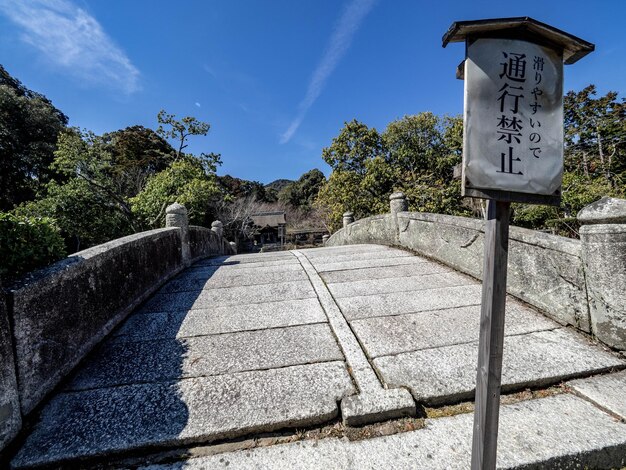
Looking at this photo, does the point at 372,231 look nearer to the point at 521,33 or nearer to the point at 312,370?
the point at 312,370

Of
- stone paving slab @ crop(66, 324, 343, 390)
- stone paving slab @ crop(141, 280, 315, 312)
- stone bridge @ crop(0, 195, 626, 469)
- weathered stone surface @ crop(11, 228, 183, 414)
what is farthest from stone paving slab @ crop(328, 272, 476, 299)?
weathered stone surface @ crop(11, 228, 183, 414)

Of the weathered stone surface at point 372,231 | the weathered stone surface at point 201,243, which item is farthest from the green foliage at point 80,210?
the weathered stone surface at point 372,231

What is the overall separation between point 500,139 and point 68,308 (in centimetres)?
317

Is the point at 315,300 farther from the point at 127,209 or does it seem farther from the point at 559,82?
the point at 127,209

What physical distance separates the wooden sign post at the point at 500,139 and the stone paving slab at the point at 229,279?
3.36m

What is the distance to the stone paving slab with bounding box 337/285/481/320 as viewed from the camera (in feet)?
10.4

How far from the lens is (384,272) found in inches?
182

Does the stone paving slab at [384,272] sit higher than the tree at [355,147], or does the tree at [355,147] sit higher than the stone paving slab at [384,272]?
the tree at [355,147]

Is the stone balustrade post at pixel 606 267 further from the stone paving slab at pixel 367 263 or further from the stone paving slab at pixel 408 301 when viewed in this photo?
the stone paving slab at pixel 367 263

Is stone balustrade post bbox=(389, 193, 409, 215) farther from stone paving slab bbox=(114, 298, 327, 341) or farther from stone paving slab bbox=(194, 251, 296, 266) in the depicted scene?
stone paving slab bbox=(114, 298, 327, 341)

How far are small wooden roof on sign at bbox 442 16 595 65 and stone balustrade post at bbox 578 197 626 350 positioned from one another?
151 cm

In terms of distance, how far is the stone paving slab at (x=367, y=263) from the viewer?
16.6 feet

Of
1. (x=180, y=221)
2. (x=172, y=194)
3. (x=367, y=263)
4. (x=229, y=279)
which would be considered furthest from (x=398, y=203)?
(x=172, y=194)

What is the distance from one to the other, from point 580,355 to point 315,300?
247 centimetres
